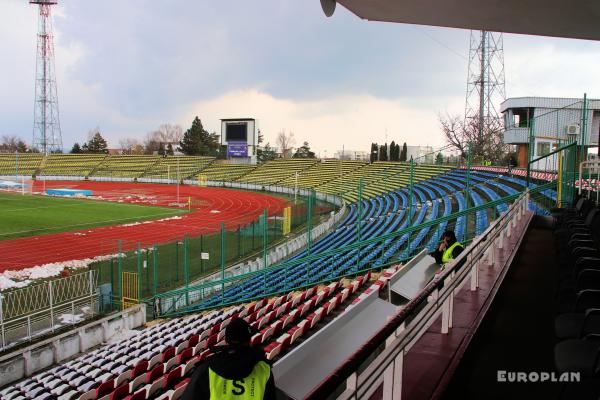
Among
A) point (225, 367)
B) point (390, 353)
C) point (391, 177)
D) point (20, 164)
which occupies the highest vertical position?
point (20, 164)

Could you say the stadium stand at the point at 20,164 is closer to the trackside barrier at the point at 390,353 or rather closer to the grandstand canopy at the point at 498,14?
the grandstand canopy at the point at 498,14

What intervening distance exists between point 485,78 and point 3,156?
66.3 meters

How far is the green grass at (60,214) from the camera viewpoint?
27750 millimetres

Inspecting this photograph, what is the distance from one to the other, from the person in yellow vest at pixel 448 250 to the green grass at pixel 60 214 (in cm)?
2582

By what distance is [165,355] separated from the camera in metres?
9.04

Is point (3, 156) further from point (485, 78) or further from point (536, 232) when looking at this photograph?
point (536, 232)

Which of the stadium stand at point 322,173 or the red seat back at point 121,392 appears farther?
the stadium stand at point 322,173

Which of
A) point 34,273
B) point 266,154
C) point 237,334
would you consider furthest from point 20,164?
point 237,334

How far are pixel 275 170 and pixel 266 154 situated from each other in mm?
42073

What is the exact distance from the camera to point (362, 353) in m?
1.48

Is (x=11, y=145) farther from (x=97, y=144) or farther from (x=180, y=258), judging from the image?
(x=180, y=258)

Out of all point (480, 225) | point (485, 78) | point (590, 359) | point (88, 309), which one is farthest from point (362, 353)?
point (485, 78)

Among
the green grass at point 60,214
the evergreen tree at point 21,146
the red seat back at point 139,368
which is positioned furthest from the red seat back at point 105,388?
the evergreen tree at point 21,146

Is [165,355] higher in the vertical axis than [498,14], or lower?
lower
